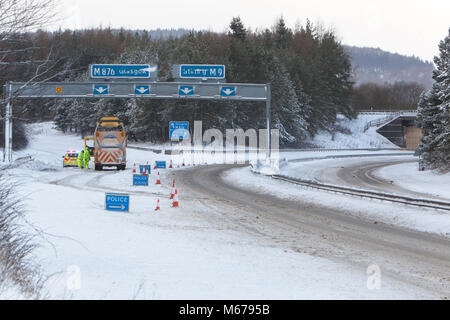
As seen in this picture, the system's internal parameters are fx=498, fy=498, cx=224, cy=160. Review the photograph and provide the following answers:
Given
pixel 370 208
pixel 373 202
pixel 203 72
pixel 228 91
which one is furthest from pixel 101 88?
pixel 370 208

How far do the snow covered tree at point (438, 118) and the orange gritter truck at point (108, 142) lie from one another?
23937 mm

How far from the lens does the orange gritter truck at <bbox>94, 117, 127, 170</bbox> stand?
34781mm

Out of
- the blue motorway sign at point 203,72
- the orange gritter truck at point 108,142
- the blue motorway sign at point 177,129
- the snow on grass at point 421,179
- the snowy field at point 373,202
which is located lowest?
the snow on grass at point 421,179

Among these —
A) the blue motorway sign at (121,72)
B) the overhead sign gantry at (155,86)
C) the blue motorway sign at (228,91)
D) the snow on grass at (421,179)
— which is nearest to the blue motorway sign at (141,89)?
the overhead sign gantry at (155,86)

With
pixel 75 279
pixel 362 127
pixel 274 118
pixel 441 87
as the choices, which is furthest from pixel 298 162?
pixel 362 127

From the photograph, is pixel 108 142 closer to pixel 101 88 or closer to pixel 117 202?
pixel 101 88

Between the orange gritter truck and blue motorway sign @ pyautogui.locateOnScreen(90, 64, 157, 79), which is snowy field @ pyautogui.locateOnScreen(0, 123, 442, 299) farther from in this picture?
blue motorway sign @ pyautogui.locateOnScreen(90, 64, 157, 79)

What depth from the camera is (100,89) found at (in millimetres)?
40250

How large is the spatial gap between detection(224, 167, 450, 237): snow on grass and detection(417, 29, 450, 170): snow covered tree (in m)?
18.1

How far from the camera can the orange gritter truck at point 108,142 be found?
1369 inches

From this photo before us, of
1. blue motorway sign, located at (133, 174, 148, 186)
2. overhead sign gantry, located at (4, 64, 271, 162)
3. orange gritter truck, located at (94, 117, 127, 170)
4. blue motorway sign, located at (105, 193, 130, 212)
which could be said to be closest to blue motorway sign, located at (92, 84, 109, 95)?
overhead sign gantry, located at (4, 64, 271, 162)

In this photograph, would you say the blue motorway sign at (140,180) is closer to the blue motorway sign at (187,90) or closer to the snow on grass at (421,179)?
the blue motorway sign at (187,90)

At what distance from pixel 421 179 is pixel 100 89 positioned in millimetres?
26247

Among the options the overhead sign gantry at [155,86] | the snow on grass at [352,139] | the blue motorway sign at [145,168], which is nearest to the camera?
the blue motorway sign at [145,168]
